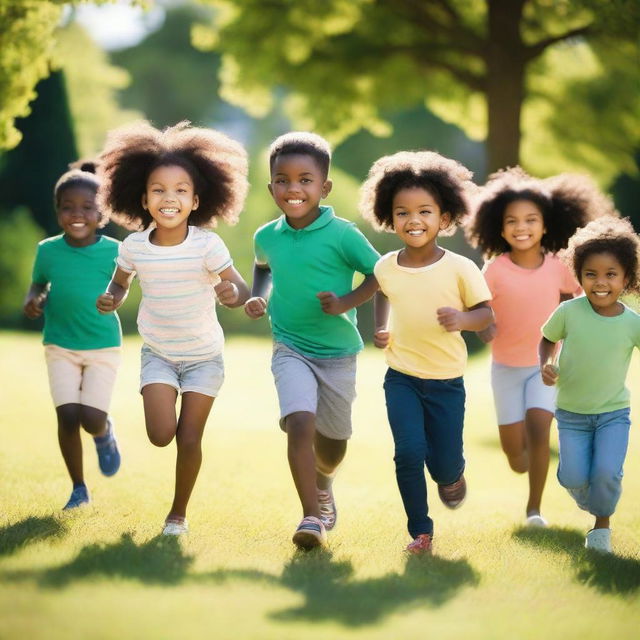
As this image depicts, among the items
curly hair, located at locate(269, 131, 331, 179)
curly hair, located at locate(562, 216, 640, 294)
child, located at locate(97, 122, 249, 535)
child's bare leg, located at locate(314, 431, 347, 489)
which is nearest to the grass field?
child's bare leg, located at locate(314, 431, 347, 489)

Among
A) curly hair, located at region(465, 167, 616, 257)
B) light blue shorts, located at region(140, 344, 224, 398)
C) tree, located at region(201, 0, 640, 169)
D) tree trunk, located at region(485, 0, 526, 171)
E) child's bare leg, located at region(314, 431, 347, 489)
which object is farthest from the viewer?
tree, located at region(201, 0, 640, 169)

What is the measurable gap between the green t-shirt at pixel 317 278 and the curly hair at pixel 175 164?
54 cm

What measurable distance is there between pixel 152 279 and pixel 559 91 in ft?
40.1

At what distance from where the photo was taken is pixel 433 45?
14.5 metres

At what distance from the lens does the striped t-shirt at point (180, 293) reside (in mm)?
5914

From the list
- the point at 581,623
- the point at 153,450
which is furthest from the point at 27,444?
the point at 581,623

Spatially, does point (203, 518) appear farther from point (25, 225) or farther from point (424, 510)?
point (25, 225)

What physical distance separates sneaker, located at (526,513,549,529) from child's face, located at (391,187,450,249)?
2.04m

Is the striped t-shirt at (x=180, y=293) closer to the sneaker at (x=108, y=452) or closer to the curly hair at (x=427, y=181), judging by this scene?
the curly hair at (x=427, y=181)

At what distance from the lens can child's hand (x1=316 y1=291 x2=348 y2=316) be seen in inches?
228

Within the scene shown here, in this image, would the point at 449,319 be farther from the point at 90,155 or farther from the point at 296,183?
the point at 90,155

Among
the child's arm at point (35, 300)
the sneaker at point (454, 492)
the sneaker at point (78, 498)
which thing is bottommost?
the sneaker at point (78, 498)

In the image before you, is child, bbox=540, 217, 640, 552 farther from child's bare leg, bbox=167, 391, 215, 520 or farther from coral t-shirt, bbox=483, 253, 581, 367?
child's bare leg, bbox=167, 391, 215, 520

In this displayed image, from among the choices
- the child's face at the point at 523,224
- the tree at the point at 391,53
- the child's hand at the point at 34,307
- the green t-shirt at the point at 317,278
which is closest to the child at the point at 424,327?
the green t-shirt at the point at 317,278
